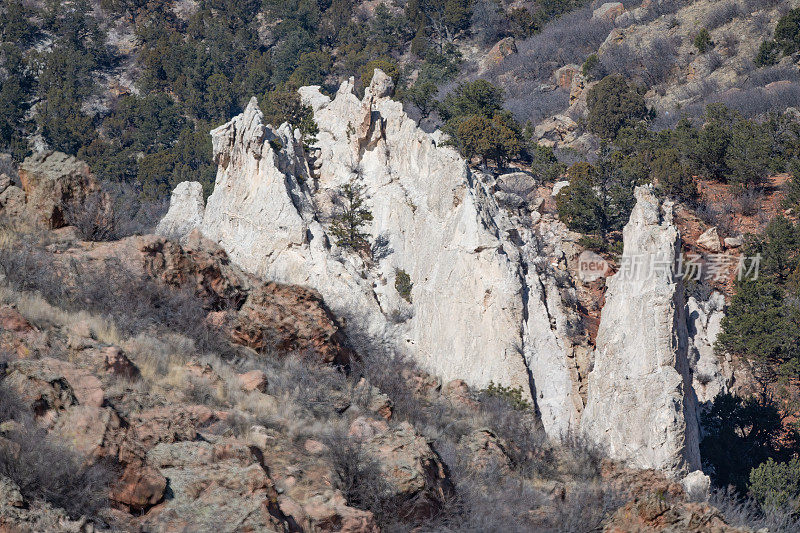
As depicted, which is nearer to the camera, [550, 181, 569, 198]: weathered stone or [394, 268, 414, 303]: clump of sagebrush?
[394, 268, 414, 303]: clump of sagebrush

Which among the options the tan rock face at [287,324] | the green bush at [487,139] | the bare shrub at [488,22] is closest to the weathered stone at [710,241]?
the green bush at [487,139]

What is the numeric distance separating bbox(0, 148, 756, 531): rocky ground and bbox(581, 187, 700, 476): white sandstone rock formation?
751 millimetres

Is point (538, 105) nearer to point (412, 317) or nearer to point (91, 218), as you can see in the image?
point (412, 317)

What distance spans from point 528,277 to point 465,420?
265 inches

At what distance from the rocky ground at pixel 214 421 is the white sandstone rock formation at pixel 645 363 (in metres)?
0.75

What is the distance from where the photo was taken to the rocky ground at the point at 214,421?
23.5ft

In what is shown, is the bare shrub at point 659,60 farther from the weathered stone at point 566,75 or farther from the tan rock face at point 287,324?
the tan rock face at point 287,324

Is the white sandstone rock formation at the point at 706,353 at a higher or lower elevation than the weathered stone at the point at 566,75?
lower

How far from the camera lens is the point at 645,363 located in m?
16.1

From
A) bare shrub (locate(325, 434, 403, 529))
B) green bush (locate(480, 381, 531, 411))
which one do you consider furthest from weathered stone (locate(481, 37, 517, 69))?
bare shrub (locate(325, 434, 403, 529))

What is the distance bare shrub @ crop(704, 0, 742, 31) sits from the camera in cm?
5288

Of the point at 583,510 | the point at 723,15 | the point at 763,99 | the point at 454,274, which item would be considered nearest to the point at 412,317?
the point at 454,274

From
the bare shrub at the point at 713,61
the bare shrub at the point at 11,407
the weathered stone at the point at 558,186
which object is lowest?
the bare shrub at the point at 11,407
